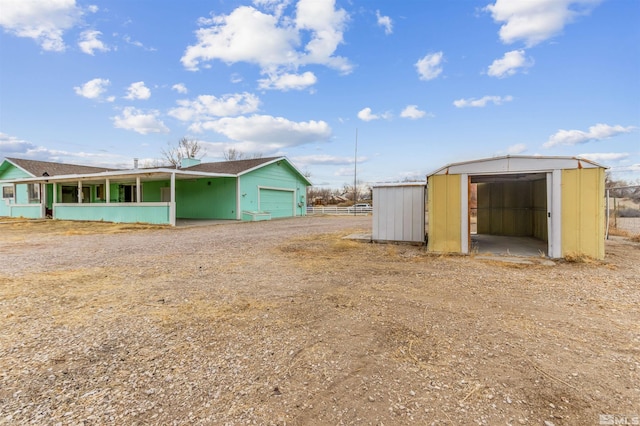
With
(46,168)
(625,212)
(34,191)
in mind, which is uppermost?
(46,168)

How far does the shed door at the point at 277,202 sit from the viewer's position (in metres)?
19.7

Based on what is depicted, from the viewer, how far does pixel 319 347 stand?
8.90ft

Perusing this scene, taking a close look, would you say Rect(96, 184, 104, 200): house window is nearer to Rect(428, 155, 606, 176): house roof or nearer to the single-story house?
the single-story house

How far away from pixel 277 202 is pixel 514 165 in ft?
51.9

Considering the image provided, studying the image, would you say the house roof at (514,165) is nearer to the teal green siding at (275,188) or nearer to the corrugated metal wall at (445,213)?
the corrugated metal wall at (445,213)

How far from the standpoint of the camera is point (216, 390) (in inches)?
82.5

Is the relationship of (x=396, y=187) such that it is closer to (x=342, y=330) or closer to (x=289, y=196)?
(x=342, y=330)

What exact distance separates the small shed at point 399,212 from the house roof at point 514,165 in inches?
59.0

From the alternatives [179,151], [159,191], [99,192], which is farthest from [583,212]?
[179,151]

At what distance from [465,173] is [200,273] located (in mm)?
6191

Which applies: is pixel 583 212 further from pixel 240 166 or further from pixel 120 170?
pixel 120 170

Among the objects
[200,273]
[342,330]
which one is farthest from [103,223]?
[342,330]

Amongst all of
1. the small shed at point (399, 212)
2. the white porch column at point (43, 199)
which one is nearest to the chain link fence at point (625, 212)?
the small shed at point (399, 212)

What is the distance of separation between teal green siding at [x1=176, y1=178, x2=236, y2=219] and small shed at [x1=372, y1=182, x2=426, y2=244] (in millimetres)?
10969
